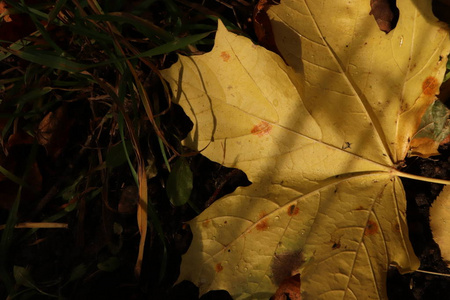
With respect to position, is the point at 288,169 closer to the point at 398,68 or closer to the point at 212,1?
the point at 398,68

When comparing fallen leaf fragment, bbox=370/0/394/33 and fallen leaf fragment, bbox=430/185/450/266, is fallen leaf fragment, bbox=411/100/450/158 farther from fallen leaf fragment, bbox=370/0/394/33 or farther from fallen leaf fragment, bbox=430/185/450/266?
fallen leaf fragment, bbox=370/0/394/33

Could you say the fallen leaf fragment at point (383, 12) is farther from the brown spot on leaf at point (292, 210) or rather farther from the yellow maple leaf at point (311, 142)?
the brown spot on leaf at point (292, 210)

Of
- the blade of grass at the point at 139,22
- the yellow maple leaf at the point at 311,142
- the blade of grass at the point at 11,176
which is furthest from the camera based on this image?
the blade of grass at the point at 11,176

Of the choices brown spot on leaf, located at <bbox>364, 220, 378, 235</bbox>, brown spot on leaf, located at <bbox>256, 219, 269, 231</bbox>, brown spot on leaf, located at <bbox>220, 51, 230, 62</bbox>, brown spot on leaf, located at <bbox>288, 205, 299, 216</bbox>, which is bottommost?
brown spot on leaf, located at <bbox>256, 219, 269, 231</bbox>

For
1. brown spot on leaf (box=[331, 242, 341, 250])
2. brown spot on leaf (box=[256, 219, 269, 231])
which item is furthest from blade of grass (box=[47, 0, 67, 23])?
brown spot on leaf (box=[331, 242, 341, 250])

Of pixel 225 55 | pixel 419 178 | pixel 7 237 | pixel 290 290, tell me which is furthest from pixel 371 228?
pixel 7 237

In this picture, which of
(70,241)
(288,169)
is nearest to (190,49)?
(288,169)

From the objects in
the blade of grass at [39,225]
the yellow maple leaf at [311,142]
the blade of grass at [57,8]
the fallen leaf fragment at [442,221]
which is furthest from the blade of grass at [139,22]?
the fallen leaf fragment at [442,221]
